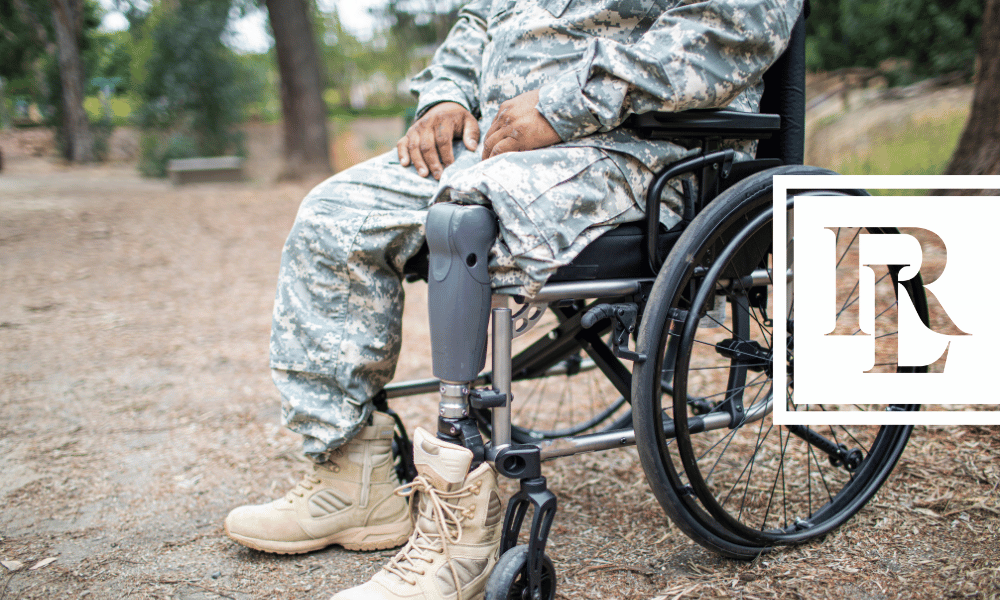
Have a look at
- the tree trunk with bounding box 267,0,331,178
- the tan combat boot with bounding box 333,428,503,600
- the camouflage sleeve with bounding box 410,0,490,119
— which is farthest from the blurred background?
the tan combat boot with bounding box 333,428,503,600

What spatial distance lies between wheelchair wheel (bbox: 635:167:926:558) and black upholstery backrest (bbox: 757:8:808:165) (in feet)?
0.49

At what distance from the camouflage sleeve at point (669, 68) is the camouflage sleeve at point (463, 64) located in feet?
1.86

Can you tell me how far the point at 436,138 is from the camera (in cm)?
172

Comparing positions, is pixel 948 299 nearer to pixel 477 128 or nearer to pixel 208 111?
pixel 477 128

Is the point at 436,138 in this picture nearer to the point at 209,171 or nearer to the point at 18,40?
the point at 209,171

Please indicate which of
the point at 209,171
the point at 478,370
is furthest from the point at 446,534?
the point at 209,171

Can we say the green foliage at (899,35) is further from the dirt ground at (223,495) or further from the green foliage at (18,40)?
the green foliage at (18,40)

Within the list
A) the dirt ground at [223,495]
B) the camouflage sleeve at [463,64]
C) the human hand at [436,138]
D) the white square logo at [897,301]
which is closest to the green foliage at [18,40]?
the dirt ground at [223,495]

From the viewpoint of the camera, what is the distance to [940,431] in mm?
2084

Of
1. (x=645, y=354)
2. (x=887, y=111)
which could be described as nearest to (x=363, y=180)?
(x=645, y=354)

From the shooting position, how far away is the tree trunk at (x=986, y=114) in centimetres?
327

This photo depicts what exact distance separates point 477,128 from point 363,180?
303mm

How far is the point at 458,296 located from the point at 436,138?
61 centimetres

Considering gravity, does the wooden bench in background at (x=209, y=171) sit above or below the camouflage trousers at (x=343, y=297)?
above
